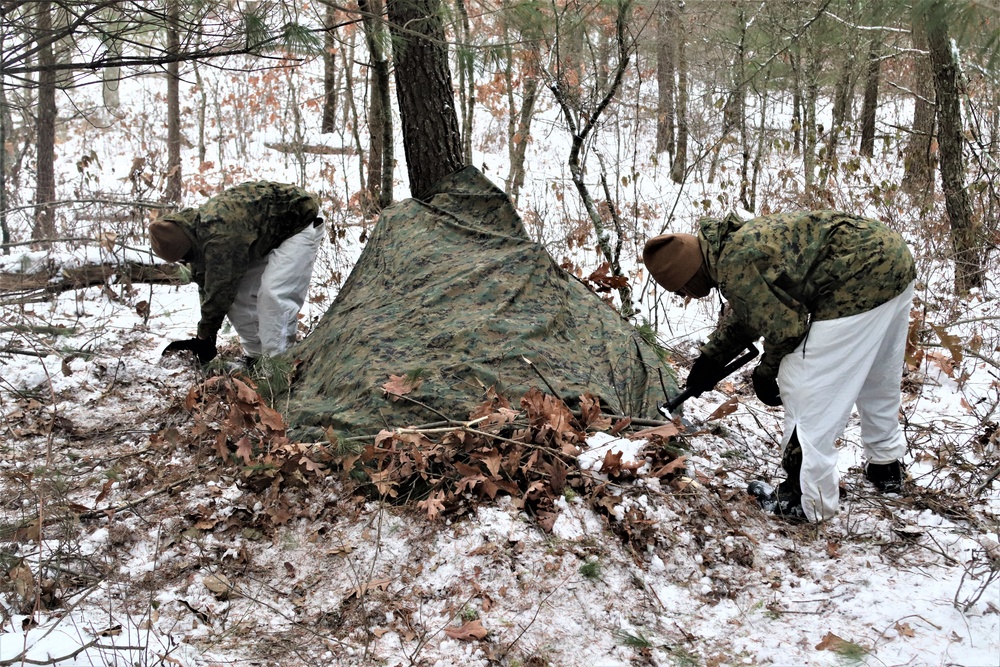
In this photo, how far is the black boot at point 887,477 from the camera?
3.40m

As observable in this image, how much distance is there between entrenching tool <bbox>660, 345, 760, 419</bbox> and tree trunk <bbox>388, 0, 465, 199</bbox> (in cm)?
229

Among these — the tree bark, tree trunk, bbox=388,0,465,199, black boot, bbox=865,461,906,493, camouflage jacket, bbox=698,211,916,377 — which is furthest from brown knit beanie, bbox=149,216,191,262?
black boot, bbox=865,461,906,493

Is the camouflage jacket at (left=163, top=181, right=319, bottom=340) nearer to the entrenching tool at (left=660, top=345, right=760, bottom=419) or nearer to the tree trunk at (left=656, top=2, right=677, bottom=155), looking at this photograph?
the entrenching tool at (left=660, top=345, right=760, bottom=419)

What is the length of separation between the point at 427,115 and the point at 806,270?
120 inches

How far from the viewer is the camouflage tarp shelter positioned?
11.9ft

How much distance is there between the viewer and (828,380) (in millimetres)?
3096

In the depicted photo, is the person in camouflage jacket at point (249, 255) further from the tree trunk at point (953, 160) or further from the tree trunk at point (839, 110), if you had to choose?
the tree trunk at point (953, 160)

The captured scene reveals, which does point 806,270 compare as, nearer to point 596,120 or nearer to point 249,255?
point 596,120

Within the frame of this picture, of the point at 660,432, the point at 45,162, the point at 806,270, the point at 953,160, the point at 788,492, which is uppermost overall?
the point at 45,162

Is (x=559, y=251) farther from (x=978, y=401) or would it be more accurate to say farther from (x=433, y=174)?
(x=978, y=401)

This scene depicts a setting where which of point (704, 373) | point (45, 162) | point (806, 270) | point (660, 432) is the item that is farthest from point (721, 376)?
point (45, 162)

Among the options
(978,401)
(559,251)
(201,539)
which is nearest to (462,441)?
(201,539)

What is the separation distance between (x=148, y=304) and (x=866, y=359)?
505 cm

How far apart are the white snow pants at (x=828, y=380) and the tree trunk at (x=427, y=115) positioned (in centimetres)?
287
